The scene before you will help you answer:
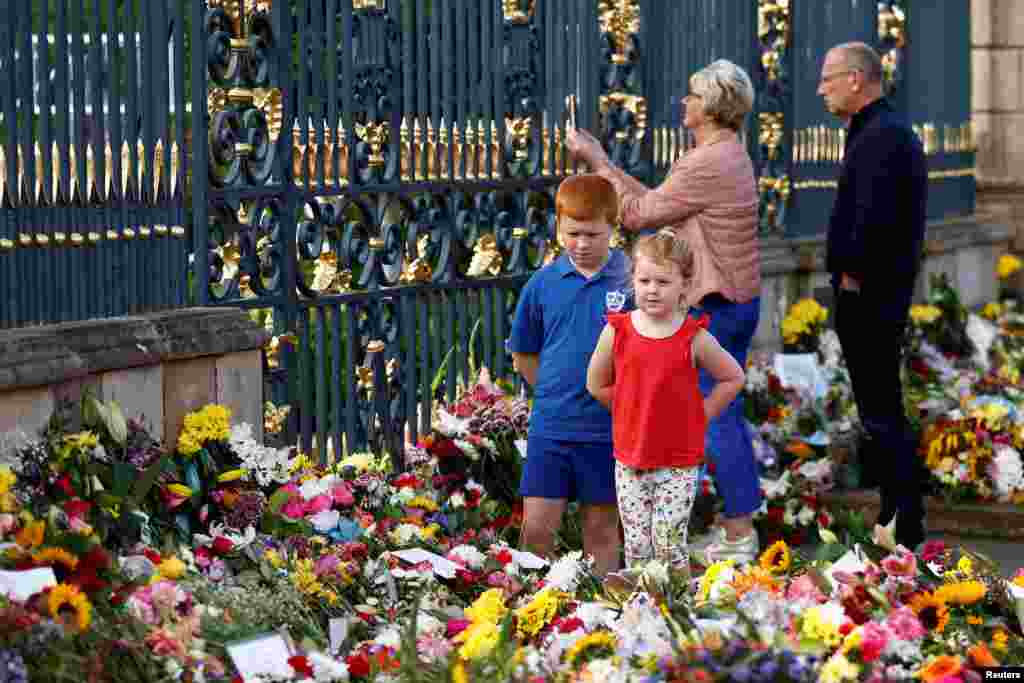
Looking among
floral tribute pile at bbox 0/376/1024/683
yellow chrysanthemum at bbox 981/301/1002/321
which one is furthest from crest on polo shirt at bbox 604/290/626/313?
yellow chrysanthemum at bbox 981/301/1002/321

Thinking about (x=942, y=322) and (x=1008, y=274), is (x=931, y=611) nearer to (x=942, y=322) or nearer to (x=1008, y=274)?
(x=942, y=322)

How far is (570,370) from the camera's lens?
6.51 m

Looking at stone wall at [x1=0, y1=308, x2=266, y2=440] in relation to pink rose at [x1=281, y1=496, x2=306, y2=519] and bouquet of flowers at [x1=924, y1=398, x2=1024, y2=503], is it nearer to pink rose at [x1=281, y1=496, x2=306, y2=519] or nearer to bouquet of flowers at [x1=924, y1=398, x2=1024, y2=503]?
pink rose at [x1=281, y1=496, x2=306, y2=519]

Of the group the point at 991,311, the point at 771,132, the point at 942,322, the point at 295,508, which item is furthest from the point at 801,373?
the point at 295,508

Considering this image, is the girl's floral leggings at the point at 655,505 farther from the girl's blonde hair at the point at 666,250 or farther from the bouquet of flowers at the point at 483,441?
the bouquet of flowers at the point at 483,441

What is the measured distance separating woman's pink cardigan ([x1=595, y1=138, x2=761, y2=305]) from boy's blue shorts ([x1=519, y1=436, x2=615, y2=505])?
4.55ft

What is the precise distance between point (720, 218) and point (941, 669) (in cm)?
350

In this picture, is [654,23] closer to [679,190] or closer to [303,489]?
[679,190]

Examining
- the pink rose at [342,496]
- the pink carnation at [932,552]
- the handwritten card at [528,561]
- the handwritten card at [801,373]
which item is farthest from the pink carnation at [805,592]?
the handwritten card at [801,373]

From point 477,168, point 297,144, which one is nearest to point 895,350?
point 477,168

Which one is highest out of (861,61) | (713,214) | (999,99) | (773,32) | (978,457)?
(773,32)

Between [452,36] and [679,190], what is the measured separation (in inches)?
39.9

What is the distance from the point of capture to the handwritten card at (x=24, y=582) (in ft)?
14.8

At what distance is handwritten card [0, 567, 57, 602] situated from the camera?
4.52 metres
